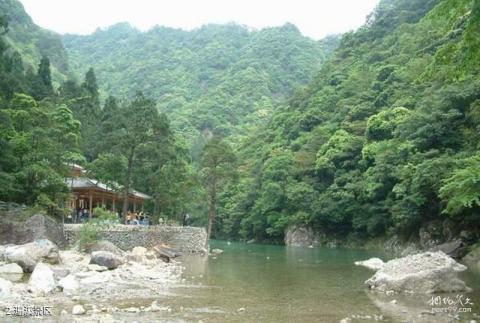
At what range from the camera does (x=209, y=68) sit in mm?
137375

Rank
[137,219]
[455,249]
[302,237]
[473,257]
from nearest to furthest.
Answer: [473,257]
[455,249]
[137,219]
[302,237]

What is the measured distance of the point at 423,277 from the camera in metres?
16.5

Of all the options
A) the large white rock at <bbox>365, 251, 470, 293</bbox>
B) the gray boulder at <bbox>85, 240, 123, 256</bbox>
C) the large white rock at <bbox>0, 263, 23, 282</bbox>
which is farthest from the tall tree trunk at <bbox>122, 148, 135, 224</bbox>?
the large white rock at <bbox>365, 251, 470, 293</bbox>

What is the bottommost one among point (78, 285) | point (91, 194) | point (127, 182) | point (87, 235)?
point (78, 285)

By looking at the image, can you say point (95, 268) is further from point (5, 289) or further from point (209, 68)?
point (209, 68)

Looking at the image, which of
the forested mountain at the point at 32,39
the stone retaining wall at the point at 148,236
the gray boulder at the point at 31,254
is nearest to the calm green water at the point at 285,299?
the gray boulder at the point at 31,254

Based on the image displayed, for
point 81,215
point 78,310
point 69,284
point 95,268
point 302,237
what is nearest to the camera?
point 78,310

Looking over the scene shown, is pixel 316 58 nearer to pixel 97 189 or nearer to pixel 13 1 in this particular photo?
pixel 13 1

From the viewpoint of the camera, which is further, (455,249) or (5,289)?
(455,249)

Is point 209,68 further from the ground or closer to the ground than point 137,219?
further from the ground

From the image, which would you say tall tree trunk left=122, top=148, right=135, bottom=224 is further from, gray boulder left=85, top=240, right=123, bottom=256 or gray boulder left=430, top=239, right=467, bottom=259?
gray boulder left=430, top=239, right=467, bottom=259

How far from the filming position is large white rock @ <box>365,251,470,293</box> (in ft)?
53.7

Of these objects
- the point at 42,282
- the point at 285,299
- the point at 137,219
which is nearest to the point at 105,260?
the point at 42,282

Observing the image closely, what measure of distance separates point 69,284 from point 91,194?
22.2m
